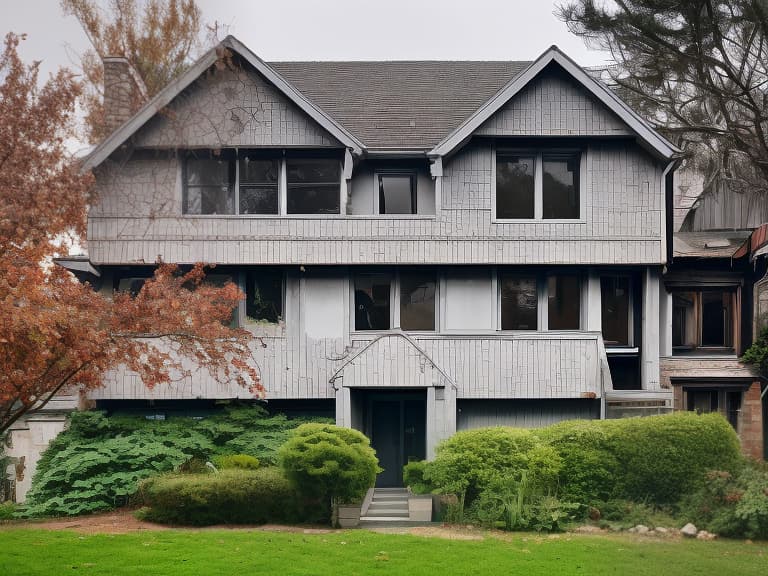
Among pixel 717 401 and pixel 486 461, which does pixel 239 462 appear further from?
pixel 717 401

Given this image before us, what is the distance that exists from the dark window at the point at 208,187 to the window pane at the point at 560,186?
8352mm

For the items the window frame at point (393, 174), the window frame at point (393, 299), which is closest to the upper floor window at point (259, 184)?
the window frame at point (393, 174)

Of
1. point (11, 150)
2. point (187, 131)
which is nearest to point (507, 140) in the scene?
point (187, 131)

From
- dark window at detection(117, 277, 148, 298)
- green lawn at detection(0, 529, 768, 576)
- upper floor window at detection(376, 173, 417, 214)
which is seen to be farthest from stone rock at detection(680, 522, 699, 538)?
dark window at detection(117, 277, 148, 298)

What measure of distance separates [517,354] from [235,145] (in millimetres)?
9072

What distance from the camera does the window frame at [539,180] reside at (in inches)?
974

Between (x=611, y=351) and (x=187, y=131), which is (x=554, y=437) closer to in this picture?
(x=611, y=351)

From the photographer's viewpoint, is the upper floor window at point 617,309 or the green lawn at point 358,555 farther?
the upper floor window at point 617,309

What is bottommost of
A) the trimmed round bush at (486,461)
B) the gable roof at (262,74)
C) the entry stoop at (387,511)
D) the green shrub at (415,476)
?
the entry stoop at (387,511)

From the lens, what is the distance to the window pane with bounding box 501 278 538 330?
25.4 m

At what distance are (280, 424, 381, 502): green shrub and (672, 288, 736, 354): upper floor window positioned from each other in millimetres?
12611

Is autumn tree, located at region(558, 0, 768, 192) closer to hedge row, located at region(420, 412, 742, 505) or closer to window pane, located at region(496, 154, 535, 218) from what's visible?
window pane, located at region(496, 154, 535, 218)

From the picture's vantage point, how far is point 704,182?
31.2m

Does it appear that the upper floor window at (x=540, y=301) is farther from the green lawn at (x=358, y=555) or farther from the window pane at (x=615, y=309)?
the green lawn at (x=358, y=555)
